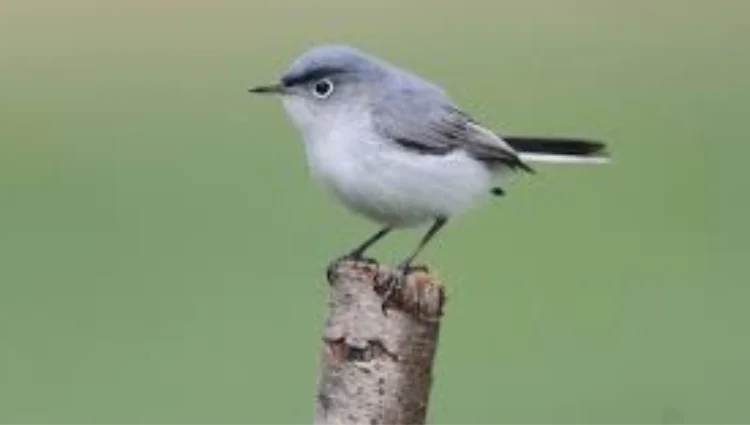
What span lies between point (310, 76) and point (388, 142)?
229mm

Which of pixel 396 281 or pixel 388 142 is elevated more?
pixel 388 142

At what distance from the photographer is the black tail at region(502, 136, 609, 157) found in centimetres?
557

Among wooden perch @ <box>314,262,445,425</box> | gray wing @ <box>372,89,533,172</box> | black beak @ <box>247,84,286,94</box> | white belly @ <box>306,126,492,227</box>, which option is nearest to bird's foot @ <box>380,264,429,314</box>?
wooden perch @ <box>314,262,445,425</box>

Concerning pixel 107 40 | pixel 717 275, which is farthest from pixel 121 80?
pixel 717 275

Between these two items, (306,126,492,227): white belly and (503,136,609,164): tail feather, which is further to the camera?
(503,136,609,164): tail feather

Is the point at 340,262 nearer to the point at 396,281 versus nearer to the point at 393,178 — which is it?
the point at 396,281

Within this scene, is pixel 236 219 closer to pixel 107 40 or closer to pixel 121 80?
pixel 121 80

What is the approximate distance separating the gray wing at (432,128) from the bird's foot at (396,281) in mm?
771

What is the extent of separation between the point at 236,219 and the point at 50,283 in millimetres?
1369

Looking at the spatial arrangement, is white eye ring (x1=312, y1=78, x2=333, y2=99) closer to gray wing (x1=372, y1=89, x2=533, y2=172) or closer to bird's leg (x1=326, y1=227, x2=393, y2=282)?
gray wing (x1=372, y1=89, x2=533, y2=172)

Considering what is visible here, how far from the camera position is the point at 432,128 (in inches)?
213

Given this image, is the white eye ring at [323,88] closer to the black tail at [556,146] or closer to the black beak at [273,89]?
the black beak at [273,89]

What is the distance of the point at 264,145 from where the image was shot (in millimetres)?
14000

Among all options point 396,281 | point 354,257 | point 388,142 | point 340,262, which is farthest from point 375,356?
point 388,142
